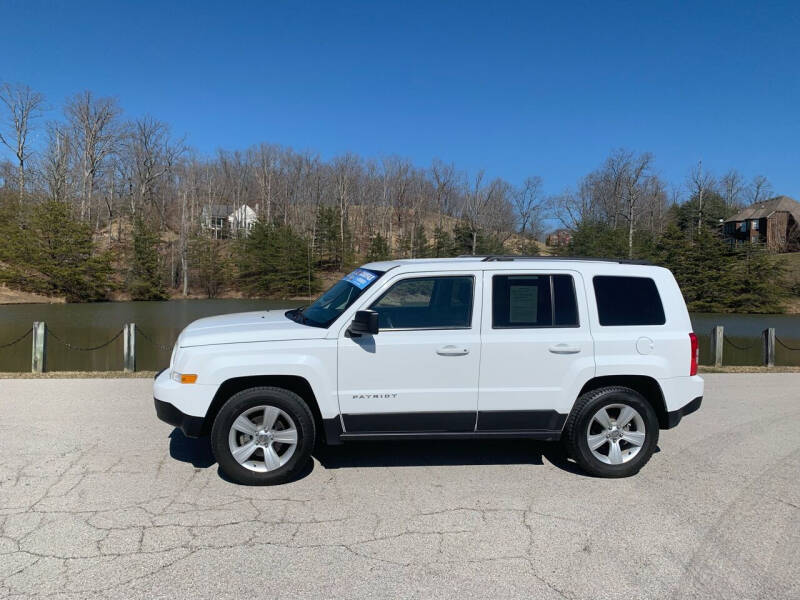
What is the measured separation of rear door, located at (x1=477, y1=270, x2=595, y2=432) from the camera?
488 centimetres

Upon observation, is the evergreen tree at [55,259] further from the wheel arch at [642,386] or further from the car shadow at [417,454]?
the wheel arch at [642,386]

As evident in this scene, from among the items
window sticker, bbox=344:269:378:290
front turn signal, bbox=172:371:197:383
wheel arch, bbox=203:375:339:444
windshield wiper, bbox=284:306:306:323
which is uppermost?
window sticker, bbox=344:269:378:290

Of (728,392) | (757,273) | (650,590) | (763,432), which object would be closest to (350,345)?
(650,590)

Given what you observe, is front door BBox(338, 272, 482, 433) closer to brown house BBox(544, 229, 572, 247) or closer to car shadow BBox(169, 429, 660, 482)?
car shadow BBox(169, 429, 660, 482)

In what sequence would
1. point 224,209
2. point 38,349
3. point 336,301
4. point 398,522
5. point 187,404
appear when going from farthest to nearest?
point 224,209
point 38,349
point 336,301
point 187,404
point 398,522

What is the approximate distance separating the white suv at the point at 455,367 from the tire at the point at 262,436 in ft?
0.04

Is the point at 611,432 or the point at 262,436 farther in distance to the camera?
the point at 611,432

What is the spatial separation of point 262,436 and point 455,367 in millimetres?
1725

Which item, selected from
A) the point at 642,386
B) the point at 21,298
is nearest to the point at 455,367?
the point at 642,386

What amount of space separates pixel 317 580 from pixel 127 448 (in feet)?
10.8

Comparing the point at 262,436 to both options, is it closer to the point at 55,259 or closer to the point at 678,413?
the point at 678,413

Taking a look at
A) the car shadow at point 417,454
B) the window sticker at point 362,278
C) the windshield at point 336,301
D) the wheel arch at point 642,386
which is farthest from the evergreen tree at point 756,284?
the windshield at point 336,301

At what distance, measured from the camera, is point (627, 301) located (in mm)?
5191

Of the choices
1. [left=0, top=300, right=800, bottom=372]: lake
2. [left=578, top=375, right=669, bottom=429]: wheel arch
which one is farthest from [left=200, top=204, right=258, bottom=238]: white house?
[left=578, top=375, right=669, bottom=429]: wheel arch
